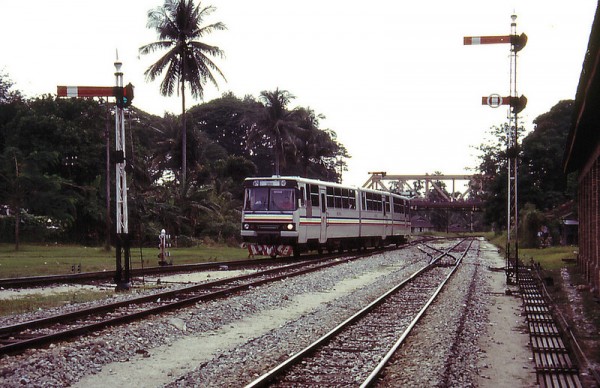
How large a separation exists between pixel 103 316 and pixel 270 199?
581 inches

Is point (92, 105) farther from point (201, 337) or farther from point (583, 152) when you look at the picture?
point (201, 337)

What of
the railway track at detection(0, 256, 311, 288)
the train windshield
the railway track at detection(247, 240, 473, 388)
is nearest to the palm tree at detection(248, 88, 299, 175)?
the train windshield

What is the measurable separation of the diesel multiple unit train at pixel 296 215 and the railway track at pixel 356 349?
10959mm

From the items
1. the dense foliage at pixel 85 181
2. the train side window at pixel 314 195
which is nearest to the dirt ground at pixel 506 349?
the train side window at pixel 314 195

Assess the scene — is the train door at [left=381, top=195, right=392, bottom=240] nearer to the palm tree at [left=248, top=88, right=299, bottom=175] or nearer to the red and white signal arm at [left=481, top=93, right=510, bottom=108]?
the palm tree at [left=248, top=88, right=299, bottom=175]

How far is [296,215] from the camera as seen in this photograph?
84.4ft

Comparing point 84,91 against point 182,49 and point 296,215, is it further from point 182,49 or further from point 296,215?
point 182,49

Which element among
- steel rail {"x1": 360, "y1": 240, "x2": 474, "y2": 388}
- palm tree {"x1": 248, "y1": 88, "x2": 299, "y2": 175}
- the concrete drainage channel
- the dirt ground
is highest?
palm tree {"x1": 248, "y1": 88, "x2": 299, "y2": 175}

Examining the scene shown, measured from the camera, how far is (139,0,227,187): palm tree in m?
44.8

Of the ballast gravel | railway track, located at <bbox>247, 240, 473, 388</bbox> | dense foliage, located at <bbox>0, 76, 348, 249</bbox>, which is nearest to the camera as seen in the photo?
railway track, located at <bbox>247, 240, 473, 388</bbox>

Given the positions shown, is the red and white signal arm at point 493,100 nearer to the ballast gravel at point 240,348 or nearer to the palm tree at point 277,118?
the ballast gravel at point 240,348

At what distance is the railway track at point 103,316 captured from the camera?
9422 millimetres

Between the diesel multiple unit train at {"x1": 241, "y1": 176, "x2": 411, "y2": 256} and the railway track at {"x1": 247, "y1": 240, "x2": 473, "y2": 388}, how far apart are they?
1096cm

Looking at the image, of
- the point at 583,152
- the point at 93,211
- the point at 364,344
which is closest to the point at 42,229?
the point at 93,211
